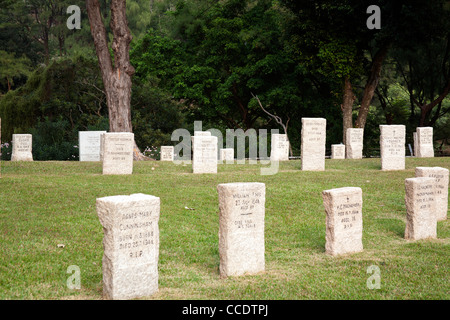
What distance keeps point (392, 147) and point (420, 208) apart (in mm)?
7843

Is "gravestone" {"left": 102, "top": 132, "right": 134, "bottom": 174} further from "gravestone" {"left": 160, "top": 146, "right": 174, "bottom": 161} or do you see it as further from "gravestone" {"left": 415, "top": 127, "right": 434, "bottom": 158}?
"gravestone" {"left": 415, "top": 127, "right": 434, "bottom": 158}

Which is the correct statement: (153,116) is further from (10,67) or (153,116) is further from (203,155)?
(203,155)

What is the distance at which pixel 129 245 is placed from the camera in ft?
18.4

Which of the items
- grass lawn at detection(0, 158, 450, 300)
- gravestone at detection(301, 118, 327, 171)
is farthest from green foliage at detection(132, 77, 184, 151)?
grass lawn at detection(0, 158, 450, 300)

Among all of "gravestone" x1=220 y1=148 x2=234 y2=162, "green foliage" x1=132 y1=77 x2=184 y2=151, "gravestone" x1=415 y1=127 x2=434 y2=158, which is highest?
"green foliage" x1=132 y1=77 x2=184 y2=151

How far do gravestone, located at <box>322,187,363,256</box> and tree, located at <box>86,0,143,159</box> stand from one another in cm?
1348

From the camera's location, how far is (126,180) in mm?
13250

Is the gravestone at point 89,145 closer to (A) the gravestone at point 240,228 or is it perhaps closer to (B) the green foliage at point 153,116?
(B) the green foliage at point 153,116

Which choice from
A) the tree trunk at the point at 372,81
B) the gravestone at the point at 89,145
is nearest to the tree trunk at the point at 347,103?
the tree trunk at the point at 372,81

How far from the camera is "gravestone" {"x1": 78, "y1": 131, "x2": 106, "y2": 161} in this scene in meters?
21.9

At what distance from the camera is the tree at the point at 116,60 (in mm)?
19547

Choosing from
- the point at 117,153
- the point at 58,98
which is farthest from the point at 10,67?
the point at 117,153

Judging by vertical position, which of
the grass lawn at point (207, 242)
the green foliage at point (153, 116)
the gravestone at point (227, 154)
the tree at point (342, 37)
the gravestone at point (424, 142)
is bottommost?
the grass lawn at point (207, 242)

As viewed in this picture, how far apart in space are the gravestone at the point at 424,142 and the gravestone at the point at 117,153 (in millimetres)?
13382
